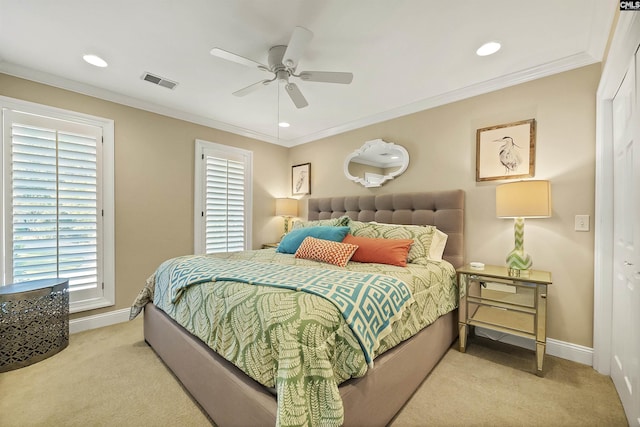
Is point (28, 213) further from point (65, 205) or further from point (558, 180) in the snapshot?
point (558, 180)

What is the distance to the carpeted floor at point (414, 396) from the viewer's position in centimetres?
159

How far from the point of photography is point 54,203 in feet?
8.71

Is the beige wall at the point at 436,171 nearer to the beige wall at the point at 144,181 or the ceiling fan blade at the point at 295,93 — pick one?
the beige wall at the point at 144,181

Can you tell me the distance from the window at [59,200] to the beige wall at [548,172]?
3.56 meters

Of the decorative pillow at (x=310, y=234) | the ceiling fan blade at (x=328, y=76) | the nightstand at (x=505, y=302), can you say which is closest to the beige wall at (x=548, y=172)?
the nightstand at (x=505, y=302)

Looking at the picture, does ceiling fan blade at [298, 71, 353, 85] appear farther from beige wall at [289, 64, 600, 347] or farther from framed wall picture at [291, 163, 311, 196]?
framed wall picture at [291, 163, 311, 196]

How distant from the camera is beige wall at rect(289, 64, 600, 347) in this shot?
2.23 m

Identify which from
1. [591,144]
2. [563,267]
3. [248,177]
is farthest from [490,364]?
[248,177]

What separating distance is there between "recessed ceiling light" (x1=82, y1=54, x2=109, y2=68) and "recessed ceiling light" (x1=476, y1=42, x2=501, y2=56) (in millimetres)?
3145

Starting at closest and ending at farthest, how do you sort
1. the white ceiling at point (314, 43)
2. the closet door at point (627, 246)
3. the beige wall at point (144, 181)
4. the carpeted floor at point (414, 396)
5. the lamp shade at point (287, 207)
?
the closet door at point (627, 246)
the carpeted floor at point (414, 396)
the white ceiling at point (314, 43)
the beige wall at point (144, 181)
the lamp shade at point (287, 207)

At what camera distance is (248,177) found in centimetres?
425

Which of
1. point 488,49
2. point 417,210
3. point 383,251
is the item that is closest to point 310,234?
point 383,251

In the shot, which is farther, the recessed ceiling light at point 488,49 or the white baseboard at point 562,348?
the white baseboard at point 562,348

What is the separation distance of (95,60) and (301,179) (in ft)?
9.32
